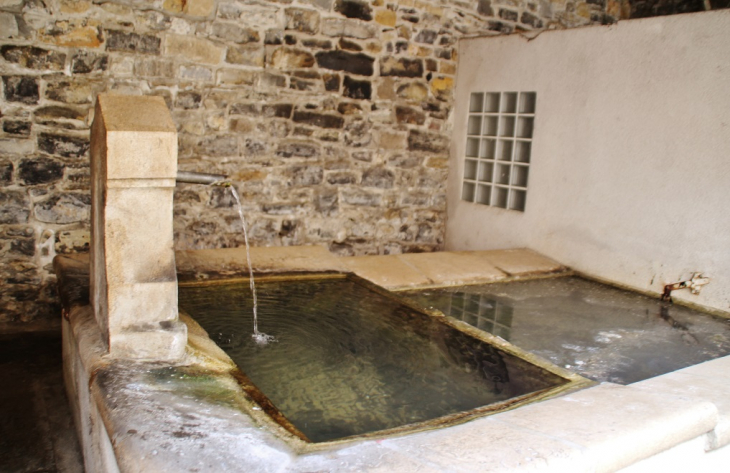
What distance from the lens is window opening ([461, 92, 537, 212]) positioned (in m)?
5.07

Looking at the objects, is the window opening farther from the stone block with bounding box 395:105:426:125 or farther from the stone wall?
the stone block with bounding box 395:105:426:125

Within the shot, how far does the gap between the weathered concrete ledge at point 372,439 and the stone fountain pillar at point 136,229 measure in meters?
0.10

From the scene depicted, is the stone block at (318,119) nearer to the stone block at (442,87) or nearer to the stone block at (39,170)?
the stone block at (442,87)

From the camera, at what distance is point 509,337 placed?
3225mm

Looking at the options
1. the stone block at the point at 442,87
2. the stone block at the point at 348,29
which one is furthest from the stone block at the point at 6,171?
the stone block at the point at 442,87

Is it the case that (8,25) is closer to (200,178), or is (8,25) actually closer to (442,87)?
(200,178)

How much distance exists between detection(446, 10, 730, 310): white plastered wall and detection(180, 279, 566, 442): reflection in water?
1.91 meters

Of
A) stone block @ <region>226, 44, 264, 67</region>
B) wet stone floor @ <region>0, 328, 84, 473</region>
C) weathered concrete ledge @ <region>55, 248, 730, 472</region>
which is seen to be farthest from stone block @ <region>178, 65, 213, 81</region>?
weathered concrete ledge @ <region>55, 248, 730, 472</region>

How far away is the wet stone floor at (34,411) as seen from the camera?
2.55 m

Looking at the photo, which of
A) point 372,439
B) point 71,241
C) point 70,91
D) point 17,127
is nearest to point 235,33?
point 70,91

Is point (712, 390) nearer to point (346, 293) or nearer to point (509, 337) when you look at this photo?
point (509, 337)

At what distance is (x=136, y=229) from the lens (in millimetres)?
2135

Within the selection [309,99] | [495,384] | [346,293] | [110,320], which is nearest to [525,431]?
[495,384]

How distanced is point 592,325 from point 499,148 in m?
2.17
